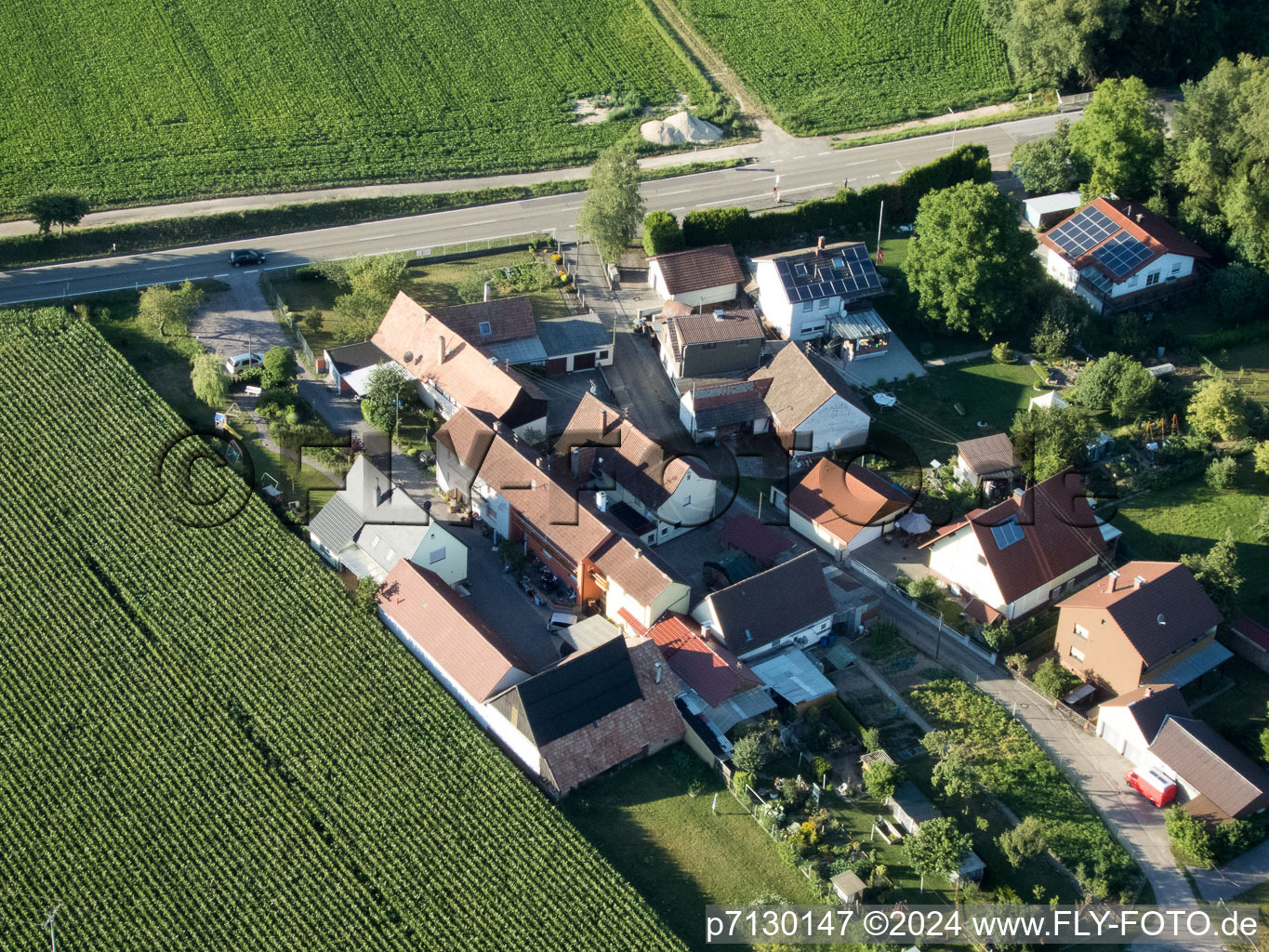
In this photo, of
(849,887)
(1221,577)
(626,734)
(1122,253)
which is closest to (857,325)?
(1122,253)

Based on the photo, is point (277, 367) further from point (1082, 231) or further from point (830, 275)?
point (1082, 231)

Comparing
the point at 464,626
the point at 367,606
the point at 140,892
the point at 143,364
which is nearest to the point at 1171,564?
the point at 464,626

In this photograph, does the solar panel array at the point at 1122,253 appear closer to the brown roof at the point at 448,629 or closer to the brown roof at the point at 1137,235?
the brown roof at the point at 1137,235

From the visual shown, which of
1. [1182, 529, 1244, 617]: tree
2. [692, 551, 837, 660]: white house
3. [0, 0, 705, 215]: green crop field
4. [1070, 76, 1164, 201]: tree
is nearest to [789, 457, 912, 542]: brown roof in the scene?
[692, 551, 837, 660]: white house

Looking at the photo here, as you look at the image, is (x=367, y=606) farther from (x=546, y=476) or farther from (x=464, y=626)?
(x=546, y=476)

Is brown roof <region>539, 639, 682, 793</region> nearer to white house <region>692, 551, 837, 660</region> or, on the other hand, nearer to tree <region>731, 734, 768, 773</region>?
tree <region>731, 734, 768, 773</region>
